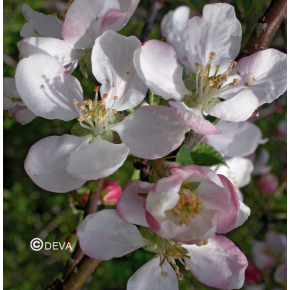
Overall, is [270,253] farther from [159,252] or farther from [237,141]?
[159,252]

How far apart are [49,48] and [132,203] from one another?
44 centimetres

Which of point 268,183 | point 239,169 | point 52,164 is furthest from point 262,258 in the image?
point 52,164

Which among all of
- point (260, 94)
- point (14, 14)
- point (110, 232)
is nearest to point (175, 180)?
→ point (110, 232)

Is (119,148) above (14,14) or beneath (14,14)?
above

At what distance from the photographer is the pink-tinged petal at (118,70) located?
0.74m

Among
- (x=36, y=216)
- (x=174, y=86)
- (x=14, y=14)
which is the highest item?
(x=174, y=86)

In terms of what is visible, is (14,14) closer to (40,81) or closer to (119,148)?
(40,81)

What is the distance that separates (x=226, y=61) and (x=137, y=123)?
316 mm

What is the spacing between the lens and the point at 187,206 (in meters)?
0.71

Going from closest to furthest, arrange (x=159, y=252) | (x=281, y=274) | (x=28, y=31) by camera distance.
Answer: (x=159, y=252) → (x=28, y=31) → (x=281, y=274)

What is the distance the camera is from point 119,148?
0.70m

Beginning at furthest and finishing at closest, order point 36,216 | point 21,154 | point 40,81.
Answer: point 21,154
point 36,216
point 40,81

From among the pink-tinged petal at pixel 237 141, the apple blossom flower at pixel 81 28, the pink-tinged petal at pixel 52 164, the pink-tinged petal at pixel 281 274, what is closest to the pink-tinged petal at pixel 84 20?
the apple blossom flower at pixel 81 28

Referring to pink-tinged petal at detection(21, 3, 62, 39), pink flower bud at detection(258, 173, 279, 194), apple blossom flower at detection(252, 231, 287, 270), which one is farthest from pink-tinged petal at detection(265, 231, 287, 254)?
pink-tinged petal at detection(21, 3, 62, 39)
